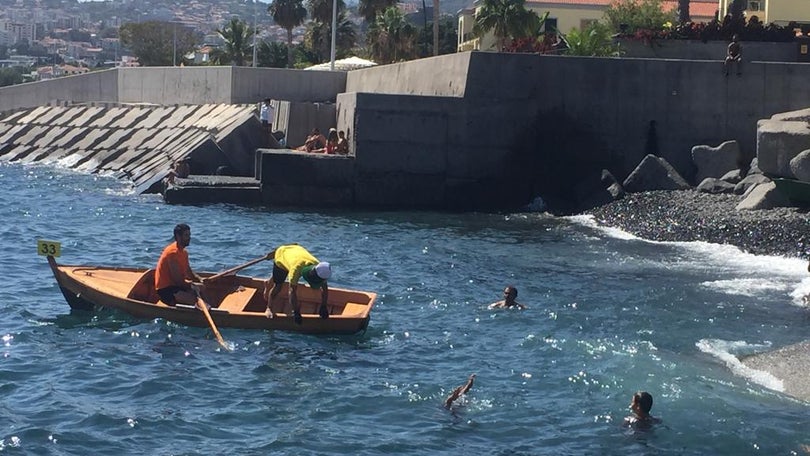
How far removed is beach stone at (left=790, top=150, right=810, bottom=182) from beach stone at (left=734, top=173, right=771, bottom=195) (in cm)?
226

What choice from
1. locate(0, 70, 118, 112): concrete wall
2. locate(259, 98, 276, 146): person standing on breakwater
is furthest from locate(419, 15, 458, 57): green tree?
locate(259, 98, 276, 146): person standing on breakwater

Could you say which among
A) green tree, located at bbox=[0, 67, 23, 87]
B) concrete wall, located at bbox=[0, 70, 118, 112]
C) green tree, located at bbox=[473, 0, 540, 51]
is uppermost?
green tree, located at bbox=[0, 67, 23, 87]

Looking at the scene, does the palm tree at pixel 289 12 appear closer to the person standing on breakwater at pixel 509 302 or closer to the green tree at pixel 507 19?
the green tree at pixel 507 19

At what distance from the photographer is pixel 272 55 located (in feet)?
251

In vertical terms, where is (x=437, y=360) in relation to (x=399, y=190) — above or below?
below

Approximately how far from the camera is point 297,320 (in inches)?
676

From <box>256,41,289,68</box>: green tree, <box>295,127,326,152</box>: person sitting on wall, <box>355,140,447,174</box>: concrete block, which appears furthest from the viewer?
<box>256,41,289,68</box>: green tree

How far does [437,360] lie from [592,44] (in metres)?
20.4

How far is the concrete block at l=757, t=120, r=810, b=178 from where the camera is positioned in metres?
26.7

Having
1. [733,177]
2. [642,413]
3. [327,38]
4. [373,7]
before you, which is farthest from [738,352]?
[327,38]

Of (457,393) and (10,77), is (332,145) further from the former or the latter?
(10,77)

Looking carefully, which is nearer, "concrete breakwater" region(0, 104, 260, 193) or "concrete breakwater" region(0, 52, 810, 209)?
"concrete breakwater" region(0, 52, 810, 209)

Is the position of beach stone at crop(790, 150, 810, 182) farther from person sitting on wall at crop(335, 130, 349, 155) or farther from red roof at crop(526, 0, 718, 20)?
red roof at crop(526, 0, 718, 20)

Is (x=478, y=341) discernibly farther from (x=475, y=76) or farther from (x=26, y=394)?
(x=475, y=76)
